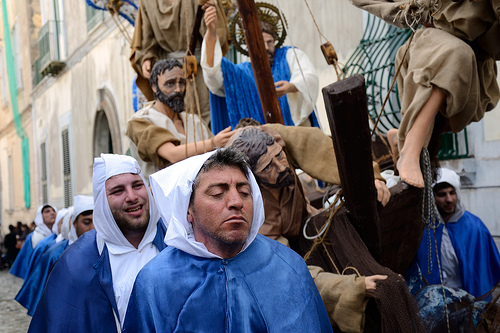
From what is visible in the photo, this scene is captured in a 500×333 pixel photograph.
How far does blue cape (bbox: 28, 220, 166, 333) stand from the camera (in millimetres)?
3426

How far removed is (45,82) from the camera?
2219 centimetres

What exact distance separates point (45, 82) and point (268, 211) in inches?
781

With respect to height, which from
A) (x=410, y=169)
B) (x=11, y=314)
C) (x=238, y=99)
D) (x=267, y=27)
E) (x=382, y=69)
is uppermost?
(x=267, y=27)

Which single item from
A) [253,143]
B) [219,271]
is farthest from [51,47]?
[219,271]

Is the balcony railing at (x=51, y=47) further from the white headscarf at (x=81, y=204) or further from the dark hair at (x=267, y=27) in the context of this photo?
the dark hair at (x=267, y=27)

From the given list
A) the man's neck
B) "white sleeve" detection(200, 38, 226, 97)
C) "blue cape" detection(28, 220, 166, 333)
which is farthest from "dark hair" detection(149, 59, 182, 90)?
"blue cape" detection(28, 220, 166, 333)

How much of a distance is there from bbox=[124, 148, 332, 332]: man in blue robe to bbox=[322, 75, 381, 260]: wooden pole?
0.63 meters

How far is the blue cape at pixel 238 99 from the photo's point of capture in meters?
5.33

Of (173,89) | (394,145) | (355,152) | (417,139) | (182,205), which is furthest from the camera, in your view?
(173,89)

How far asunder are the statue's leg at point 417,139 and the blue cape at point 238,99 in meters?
1.64

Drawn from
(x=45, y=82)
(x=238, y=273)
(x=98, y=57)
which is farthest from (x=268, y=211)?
(x=45, y=82)

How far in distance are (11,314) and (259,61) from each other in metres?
6.89

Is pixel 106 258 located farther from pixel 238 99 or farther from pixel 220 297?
pixel 238 99

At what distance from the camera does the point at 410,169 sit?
12.9 feet
